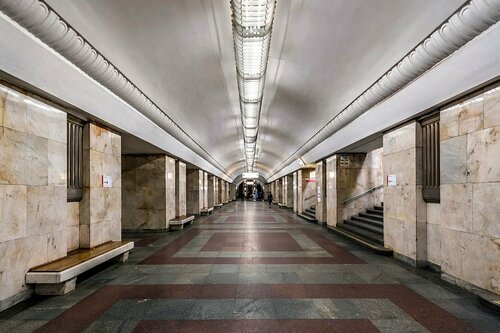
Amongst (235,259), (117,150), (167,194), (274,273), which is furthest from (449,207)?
(167,194)

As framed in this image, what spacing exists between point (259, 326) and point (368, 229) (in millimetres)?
5961

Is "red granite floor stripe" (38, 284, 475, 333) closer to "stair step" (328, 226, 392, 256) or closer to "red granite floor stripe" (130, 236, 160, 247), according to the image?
"stair step" (328, 226, 392, 256)

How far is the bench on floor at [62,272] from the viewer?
3.54 meters

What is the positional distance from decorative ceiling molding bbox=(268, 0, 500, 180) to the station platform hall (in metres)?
0.02

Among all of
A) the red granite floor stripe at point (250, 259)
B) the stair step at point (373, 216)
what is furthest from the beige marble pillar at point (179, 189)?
the stair step at point (373, 216)

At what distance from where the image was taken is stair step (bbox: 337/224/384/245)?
22.1 ft

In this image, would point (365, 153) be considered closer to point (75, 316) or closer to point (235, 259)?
point (235, 259)

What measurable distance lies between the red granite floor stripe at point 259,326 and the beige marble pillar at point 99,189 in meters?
2.80

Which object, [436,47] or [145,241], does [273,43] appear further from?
[145,241]

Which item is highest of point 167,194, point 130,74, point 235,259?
point 130,74

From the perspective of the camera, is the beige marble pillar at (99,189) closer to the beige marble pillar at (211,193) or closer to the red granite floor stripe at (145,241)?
the red granite floor stripe at (145,241)

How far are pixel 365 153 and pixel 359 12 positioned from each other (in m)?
6.35

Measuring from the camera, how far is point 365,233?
24.6ft

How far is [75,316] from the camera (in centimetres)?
314
